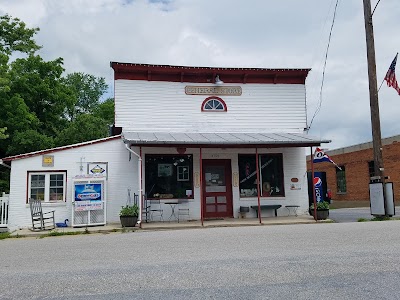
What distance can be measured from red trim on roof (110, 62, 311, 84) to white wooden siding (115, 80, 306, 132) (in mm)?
231

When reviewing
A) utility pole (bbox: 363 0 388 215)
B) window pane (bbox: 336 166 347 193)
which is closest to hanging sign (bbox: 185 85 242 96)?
utility pole (bbox: 363 0 388 215)

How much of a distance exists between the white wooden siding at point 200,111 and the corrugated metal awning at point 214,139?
26.1 inches

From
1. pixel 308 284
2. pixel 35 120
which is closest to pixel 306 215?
pixel 308 284

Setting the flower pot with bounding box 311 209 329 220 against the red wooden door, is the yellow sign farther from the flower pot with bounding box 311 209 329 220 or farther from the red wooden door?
the flower pot with bounding box 311 209 329 220

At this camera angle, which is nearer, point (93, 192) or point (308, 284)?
point (308, 284)

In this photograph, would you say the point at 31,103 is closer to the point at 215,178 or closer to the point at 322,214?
the point at 215,178

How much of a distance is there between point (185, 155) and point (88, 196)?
4.13m

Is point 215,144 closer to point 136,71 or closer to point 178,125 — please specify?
point 178,125

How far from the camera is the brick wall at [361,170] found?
25.7 metres

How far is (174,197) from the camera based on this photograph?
671 inches

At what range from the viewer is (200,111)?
18.1m

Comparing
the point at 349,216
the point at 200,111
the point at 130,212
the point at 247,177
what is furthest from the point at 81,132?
the point at 349,216

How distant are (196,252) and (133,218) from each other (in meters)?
6.60

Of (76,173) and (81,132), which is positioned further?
(81,132)
